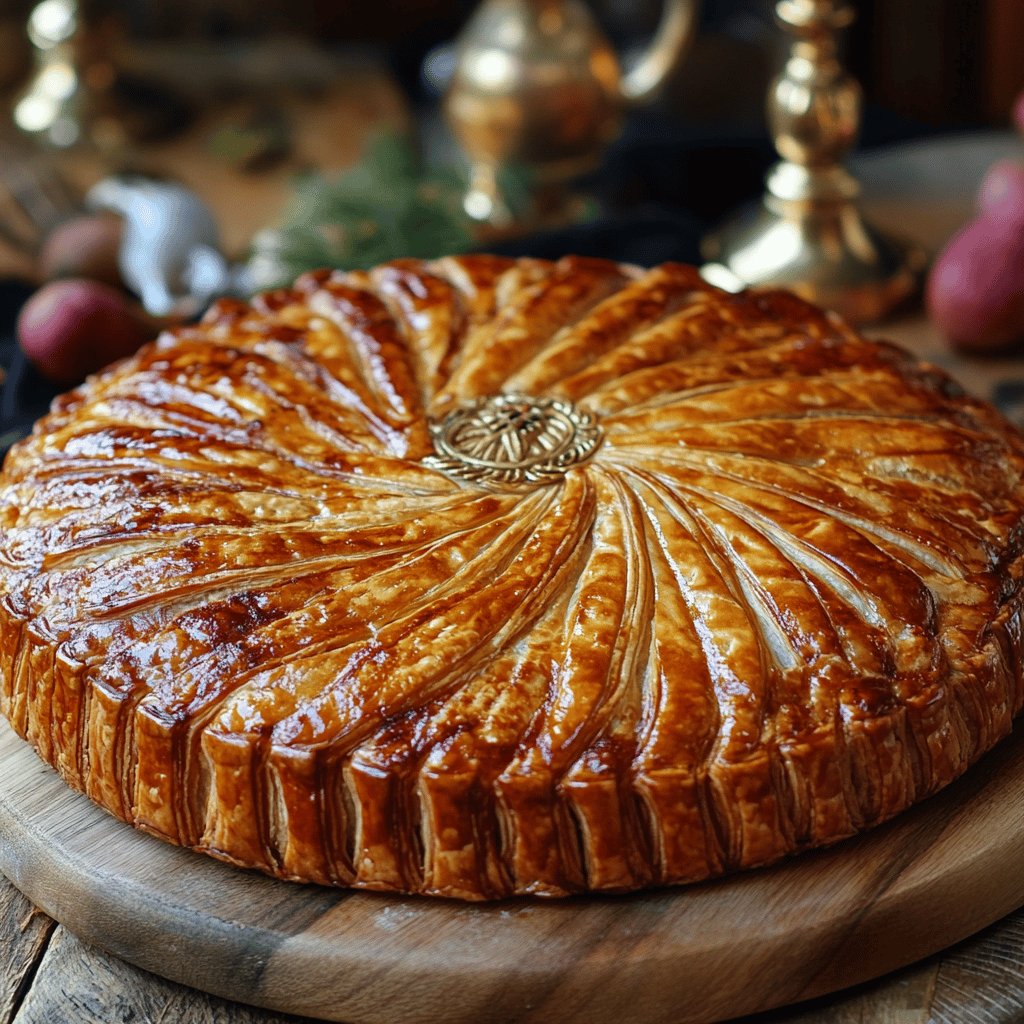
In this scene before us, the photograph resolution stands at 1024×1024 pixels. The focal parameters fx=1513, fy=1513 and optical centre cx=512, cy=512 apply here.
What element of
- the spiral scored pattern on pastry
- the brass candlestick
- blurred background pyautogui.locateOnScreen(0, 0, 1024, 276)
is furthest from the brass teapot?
the spiral scored pattern on pastry

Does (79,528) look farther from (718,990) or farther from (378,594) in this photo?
(718,990)

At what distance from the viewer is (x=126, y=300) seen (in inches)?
113

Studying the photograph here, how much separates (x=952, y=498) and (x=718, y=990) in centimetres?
60

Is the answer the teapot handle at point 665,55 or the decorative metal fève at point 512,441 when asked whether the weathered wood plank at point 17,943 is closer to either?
the decorative metal fève at point 512,441

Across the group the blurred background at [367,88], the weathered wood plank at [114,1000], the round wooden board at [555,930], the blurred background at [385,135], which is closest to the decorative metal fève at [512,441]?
the round wooden board at [555,930]

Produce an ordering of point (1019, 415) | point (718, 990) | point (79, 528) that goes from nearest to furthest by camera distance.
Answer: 1. point (718, 990)
2. point (79, 528)
3. point (1019, 415)

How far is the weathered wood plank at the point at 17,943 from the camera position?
1469 mm

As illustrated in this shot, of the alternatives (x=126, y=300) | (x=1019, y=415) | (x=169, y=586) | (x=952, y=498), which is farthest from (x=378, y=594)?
(x=126, y=300)

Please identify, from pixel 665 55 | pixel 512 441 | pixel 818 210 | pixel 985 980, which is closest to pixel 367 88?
pixel 665 55

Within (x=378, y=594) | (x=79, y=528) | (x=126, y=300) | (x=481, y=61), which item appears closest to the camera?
(x=378, y=594)

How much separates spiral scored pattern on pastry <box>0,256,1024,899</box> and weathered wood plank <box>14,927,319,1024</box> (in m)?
0.14

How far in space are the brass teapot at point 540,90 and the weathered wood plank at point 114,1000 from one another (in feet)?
6.79

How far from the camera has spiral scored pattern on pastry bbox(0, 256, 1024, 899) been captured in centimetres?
140

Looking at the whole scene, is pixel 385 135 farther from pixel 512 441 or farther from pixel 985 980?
pixel 985 980
